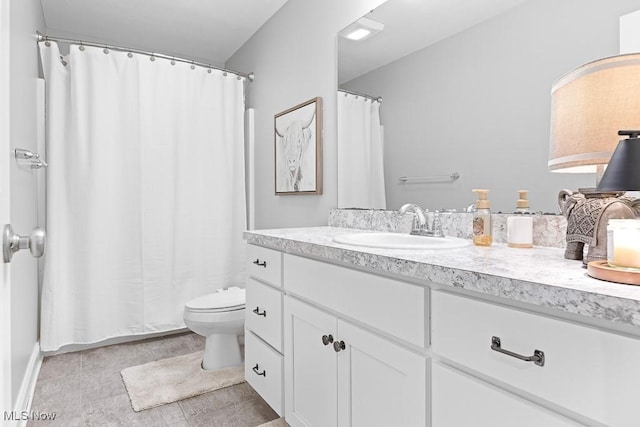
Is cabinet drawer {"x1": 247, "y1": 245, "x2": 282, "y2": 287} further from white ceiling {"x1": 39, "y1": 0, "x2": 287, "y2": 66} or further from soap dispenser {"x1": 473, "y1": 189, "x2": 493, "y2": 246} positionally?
white ceiling {"x1": 39, "y1": 0, "x2": 287, "y2": 66}

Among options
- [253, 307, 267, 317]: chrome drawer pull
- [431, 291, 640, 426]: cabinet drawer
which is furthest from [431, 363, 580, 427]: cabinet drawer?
[253, 307, 267, 317]: chrome drawer pull

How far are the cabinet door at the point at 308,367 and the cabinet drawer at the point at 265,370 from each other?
0.07 meters

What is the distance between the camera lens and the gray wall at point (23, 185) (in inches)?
63.5

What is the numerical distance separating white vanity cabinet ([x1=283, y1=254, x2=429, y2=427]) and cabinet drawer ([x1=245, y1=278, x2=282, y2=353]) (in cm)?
7

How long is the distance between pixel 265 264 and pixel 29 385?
1.44 m

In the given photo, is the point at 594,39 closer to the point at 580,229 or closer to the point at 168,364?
the point at 580,229

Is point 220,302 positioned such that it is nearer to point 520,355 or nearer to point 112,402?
point 112,402

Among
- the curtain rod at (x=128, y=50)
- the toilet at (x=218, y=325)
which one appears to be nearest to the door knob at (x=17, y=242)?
the toilet at (x=218, y=325)

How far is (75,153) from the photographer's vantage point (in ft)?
8.14

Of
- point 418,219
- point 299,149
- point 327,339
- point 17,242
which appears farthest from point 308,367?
point 299,149

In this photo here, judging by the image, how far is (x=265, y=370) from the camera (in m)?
1.73

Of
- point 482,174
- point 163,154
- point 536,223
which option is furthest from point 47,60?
point 536,223

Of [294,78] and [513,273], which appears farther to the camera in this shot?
[294,78]

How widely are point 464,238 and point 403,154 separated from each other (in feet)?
1.68
